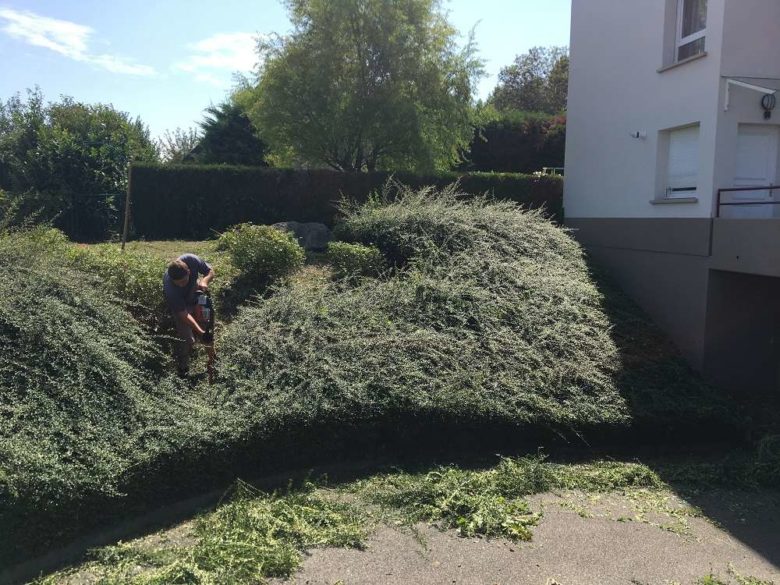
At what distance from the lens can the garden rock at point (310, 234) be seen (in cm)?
1136

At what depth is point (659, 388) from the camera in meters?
7.98

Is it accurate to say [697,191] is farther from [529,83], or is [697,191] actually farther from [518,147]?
[529,83]

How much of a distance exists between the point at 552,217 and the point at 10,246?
1002 cm

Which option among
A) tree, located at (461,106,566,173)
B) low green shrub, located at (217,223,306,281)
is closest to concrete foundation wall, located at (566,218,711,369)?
low green shrub, located at (217,223,306,281)

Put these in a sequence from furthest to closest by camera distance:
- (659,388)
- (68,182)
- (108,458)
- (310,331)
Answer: (68,182), (659,388), (310,331), (108,458)

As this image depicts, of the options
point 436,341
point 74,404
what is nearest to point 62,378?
point 74,404

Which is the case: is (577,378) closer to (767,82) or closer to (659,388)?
(659,388)

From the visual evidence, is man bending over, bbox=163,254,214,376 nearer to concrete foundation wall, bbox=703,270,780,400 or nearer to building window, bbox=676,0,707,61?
concrete foundation wall, bbox=703,270,780,400

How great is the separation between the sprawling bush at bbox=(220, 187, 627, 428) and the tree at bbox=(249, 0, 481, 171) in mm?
4498

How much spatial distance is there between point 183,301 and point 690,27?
8588mm

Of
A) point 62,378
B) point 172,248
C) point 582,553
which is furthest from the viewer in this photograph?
point 172,248

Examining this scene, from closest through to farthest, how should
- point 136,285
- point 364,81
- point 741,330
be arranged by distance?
point 136,285, point 741,330, point 364,81

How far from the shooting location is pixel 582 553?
4.80 m

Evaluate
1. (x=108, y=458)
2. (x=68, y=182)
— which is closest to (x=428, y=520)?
(x=108, y=458)
